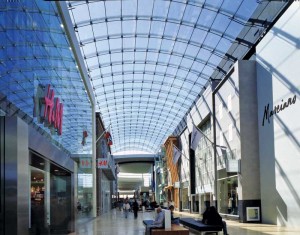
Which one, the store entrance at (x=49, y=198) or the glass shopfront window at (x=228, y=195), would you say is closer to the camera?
the store entrance at (x=49, y=198)

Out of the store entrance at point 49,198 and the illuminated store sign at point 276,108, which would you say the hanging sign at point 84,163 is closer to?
the store entrance at point 49,198

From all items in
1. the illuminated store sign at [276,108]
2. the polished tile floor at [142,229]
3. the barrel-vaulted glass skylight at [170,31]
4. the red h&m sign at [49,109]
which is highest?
the barrel-vaulted glass skylight at [170,31]

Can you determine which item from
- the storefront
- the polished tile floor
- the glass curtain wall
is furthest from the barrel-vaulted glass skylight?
the storefront

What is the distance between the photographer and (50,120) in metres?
16.8

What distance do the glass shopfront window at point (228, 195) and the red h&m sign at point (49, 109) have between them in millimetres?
16752

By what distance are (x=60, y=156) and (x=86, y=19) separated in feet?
70.1

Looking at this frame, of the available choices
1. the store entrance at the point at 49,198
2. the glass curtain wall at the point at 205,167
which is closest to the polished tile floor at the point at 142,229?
the store entrance at the point at 49,198

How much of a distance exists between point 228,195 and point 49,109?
21.1 m

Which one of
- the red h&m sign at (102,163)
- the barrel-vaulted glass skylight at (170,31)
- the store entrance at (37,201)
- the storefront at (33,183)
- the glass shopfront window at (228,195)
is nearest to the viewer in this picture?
the storefront at (33,183)

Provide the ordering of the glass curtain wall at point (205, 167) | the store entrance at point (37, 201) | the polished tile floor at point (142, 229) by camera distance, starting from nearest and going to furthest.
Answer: the store entrance at point (37, 201), the polished tile floor at point (142, 229), the glass curtain wall at point (205, 167)

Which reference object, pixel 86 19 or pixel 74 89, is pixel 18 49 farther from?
pixel 86 19

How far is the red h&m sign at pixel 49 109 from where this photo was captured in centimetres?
1505

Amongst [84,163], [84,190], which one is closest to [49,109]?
[84,163]

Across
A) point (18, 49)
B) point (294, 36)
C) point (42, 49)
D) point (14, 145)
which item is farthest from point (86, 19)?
point (14, 145)
